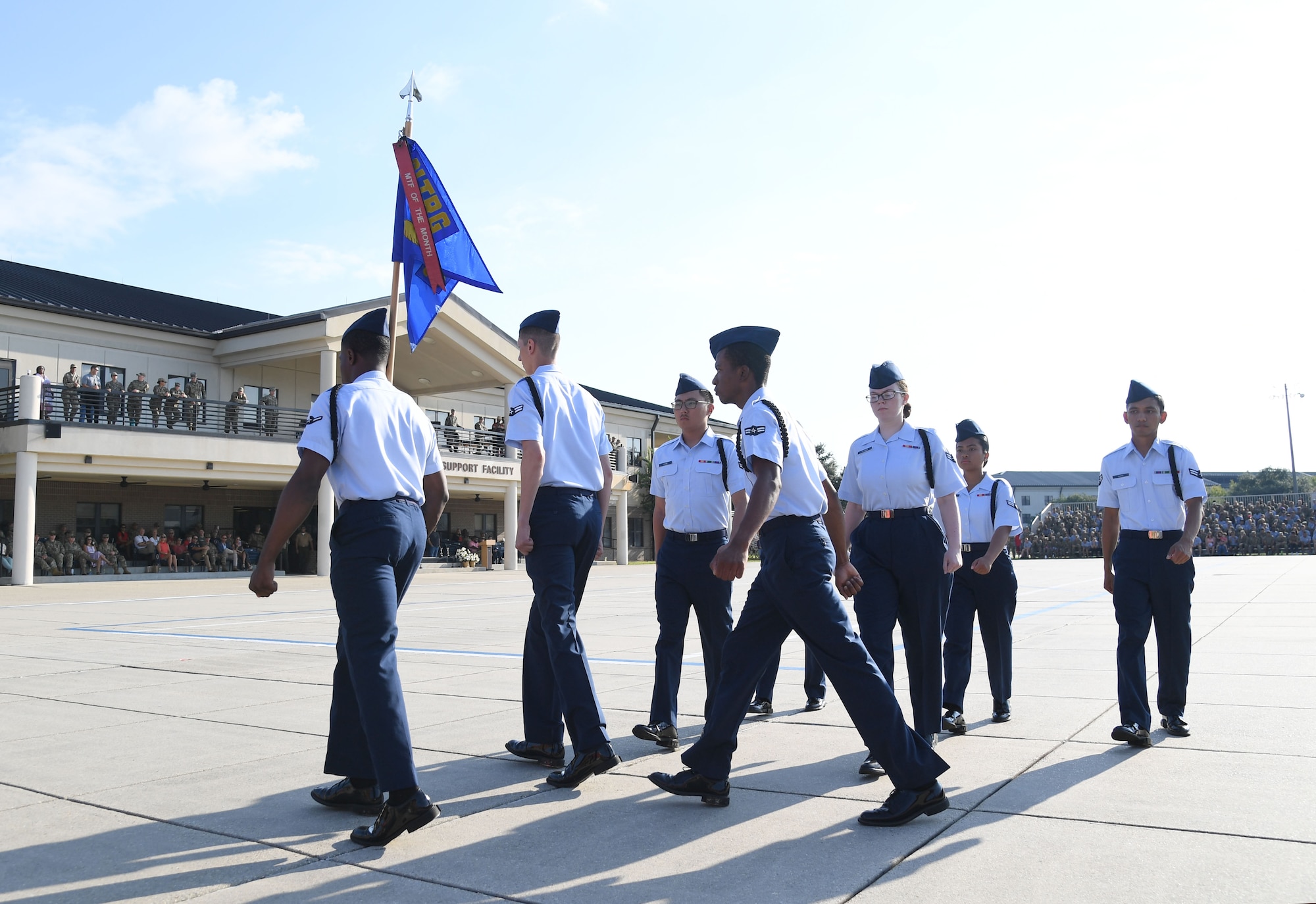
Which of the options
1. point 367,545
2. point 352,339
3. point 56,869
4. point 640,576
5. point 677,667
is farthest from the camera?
point 640,576

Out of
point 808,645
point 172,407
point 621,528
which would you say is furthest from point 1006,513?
point 621,528

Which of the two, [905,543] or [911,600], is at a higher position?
[905,543]

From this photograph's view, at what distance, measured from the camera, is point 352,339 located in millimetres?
4133

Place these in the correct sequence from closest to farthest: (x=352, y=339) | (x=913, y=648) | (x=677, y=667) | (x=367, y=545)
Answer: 1. (x=367, y=545)
2. (x=352, y=339)
3. (x=913, y=648)
4. (x=677, y=667)

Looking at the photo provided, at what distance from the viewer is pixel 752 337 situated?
14.1ft

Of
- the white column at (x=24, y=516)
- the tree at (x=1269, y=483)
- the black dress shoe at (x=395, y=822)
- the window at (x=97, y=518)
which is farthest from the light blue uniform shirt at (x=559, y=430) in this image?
the tree at (x=1269, y=483)

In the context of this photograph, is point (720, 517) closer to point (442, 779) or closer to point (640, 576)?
point (442, 779)

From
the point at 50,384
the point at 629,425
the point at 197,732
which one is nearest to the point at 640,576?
the point at 50,384

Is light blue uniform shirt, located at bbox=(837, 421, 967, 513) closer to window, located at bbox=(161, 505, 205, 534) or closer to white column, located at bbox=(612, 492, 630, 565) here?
window, located at bbox=(161, 505, 205, 534)

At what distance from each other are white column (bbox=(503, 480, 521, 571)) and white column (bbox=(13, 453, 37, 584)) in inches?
586

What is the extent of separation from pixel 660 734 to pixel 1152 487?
10.0 ft

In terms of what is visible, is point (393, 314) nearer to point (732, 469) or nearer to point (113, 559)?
point (732, 469)

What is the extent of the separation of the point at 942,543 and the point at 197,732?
4181mm

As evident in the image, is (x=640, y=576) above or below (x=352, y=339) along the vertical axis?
below
